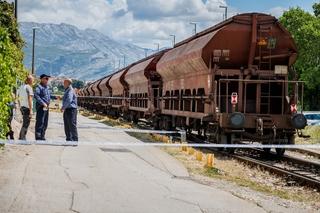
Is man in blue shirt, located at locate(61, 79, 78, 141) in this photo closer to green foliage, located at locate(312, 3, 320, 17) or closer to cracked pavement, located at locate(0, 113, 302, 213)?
cracked pavement, located at locate(0, 113, 302, 213)

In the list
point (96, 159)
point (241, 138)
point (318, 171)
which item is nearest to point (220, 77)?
point (241, 138)

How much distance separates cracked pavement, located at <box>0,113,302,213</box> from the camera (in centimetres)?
819

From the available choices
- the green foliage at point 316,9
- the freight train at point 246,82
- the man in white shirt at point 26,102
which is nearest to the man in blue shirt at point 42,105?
the man in white shirt at point 26,102

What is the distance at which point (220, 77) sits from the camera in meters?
18.5

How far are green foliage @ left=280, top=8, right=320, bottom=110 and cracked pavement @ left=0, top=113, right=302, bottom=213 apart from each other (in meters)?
45.2

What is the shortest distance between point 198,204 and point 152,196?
2.70 ft

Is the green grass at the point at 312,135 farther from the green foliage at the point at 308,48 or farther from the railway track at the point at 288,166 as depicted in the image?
the green foliage at the point at 308,48

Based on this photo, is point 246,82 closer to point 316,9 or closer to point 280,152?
point 280,152

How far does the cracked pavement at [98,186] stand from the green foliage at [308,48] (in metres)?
45.2

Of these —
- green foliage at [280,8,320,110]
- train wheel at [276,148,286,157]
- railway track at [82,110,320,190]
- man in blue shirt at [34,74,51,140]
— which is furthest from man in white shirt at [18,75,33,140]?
green foliage at [280,8,320,110]

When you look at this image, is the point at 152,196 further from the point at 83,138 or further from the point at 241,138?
the point at 83,138

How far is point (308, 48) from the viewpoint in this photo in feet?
190

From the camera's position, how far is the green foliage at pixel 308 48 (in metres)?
56.9

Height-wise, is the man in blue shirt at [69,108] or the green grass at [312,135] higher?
the man in blue shirt at [69,108]
